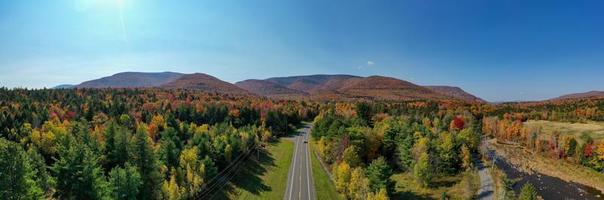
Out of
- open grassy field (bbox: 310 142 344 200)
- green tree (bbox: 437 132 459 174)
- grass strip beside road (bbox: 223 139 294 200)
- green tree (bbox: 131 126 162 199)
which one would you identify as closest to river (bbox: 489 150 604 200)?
green tree (bbox: 437 132 459 174)

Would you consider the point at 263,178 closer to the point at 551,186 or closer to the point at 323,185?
the point at 323,185

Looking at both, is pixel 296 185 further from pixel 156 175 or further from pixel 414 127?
pixel 414 127

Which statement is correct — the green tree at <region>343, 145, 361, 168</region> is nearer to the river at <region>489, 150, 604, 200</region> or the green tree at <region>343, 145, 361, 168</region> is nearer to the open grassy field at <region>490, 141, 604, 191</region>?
the river at <region>489, 150, 604, 200</region>

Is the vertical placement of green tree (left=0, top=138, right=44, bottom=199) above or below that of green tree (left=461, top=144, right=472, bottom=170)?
above

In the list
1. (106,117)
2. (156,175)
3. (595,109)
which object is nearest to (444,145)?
(156,175)

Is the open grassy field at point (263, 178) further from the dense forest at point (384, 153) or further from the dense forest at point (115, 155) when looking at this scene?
the dense forest at point (384, 153)

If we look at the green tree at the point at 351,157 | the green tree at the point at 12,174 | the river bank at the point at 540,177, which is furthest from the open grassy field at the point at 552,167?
the green tree at the point at 12,174
